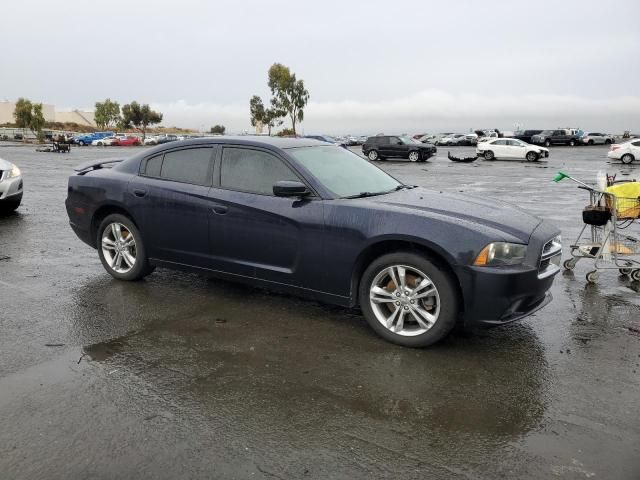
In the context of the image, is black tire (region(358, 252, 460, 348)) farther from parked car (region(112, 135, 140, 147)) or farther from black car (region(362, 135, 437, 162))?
parked car (region(112, 135, 140, 147))

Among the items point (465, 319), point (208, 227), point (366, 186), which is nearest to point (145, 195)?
point (208, 227)

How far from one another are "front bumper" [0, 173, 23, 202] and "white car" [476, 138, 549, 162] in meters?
31.9

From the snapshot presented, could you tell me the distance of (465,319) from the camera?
4227 mm

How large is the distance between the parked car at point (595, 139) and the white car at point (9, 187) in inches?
2273

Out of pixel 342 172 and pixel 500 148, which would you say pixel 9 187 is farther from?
pixel 500 148

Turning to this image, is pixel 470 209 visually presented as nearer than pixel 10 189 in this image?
Yes

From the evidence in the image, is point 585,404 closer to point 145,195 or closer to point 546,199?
point 145,195

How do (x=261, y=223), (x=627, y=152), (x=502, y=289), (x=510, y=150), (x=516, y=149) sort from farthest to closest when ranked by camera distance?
(x=510, y=150)
(x=516, y=149)
(x=627, y=152)
(x=261, y=223)
(x=502, y=289)

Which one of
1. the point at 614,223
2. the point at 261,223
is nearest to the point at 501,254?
the point at 261,223

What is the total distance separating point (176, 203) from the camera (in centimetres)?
550

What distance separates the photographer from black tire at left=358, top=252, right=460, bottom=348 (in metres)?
4.20

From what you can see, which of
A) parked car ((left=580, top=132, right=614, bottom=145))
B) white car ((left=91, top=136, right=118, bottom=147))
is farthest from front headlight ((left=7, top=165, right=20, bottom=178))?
white car ((left=91, top=136, right=118, bottom=147))

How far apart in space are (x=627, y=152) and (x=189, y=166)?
112 feet

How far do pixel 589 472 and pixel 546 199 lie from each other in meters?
13.4
